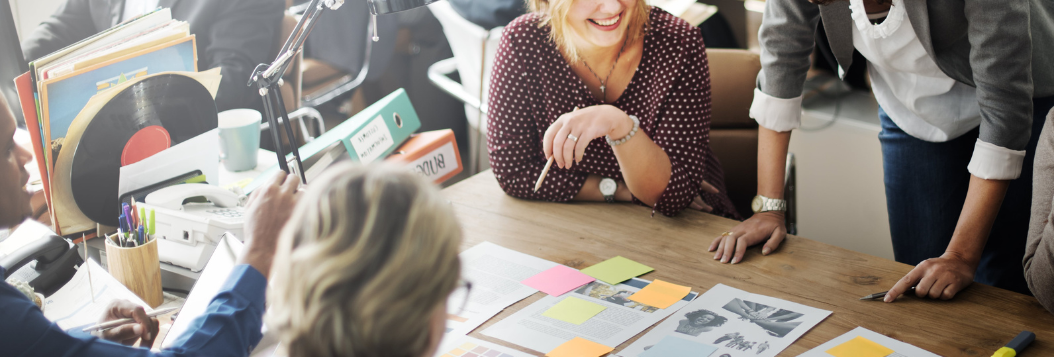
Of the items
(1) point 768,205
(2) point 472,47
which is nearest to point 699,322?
(1) point 768,205

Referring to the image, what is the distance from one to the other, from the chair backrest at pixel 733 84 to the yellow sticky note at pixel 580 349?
3.12ft

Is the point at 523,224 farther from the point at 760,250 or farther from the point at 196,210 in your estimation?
the point at 196,210

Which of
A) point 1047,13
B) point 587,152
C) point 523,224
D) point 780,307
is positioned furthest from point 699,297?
point 1047,13

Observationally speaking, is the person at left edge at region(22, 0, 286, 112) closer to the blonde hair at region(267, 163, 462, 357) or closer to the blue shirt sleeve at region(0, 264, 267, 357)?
the blue shirt sleeve at region(0, 264, 267, 357)

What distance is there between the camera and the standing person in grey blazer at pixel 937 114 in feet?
3.50

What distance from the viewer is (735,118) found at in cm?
176

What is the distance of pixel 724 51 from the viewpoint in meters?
1.77

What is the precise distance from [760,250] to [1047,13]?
2.11 feet

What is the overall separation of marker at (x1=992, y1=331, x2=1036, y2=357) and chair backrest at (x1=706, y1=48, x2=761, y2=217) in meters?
0.89

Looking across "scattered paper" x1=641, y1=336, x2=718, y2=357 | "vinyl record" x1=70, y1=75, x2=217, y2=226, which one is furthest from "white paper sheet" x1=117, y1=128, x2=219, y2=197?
"scattered paper" x1=641, y1=336, x2=718, y2=357

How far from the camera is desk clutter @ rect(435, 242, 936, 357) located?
3.07ft

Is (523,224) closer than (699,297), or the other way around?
(699,297)

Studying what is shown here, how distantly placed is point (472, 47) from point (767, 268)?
1344 millimetres

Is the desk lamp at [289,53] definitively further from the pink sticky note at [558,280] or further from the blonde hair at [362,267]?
the blonde hair at [362,267]
